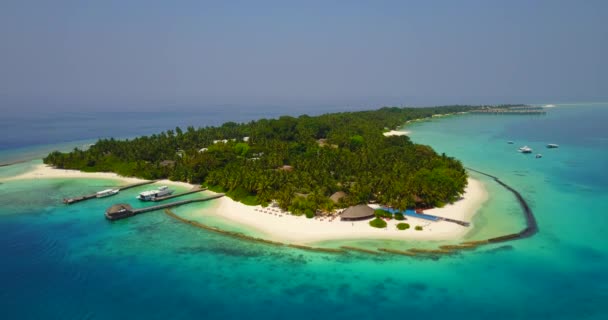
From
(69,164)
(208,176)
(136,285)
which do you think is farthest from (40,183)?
(136,285)

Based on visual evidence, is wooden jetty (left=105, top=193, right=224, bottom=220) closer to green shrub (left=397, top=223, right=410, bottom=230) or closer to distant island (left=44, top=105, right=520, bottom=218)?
distant island (left=44, top=105, right=520, bottom=218)

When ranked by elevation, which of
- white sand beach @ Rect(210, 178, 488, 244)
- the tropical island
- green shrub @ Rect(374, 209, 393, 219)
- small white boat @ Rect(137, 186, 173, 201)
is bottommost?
white sand beach @ Rect(210, 178, 488, 244)

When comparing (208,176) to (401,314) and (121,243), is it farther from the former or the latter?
(401,314)

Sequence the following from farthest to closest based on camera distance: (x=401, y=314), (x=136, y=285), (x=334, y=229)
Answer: (x=334, y=229) < (x=136, y=285) < (x=401, y=314)

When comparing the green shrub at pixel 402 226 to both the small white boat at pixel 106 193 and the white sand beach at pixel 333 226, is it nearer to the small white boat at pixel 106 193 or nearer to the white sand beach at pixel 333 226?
the white sand beach at pixel 333 226

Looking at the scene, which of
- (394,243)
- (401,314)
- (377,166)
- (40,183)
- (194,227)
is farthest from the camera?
(40,183)

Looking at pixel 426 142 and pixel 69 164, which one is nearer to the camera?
pixel 69 164

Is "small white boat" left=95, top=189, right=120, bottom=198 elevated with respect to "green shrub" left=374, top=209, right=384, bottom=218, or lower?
elevated

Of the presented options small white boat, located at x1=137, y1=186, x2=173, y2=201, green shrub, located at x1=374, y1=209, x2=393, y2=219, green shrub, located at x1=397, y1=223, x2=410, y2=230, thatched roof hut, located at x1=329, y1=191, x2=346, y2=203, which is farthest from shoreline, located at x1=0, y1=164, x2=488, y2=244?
small white boat, located at x1=137, y1=186, x2=173, y2=201

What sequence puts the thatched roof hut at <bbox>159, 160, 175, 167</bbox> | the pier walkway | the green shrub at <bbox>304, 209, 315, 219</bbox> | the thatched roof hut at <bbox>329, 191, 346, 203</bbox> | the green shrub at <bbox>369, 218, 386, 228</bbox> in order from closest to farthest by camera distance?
1. the green shrub at <bbox>369, 218, 386, 228</bbox>
2. the green shrub at <bbox>304, 209, 315, 219</bbox>
3. the thatched roof hut at <bbox>329, 191, 346, 203</bbox>
4. the pier walkway
5. the thatched roof hut at <bbox>159, 160, 175, 167</bbox>
